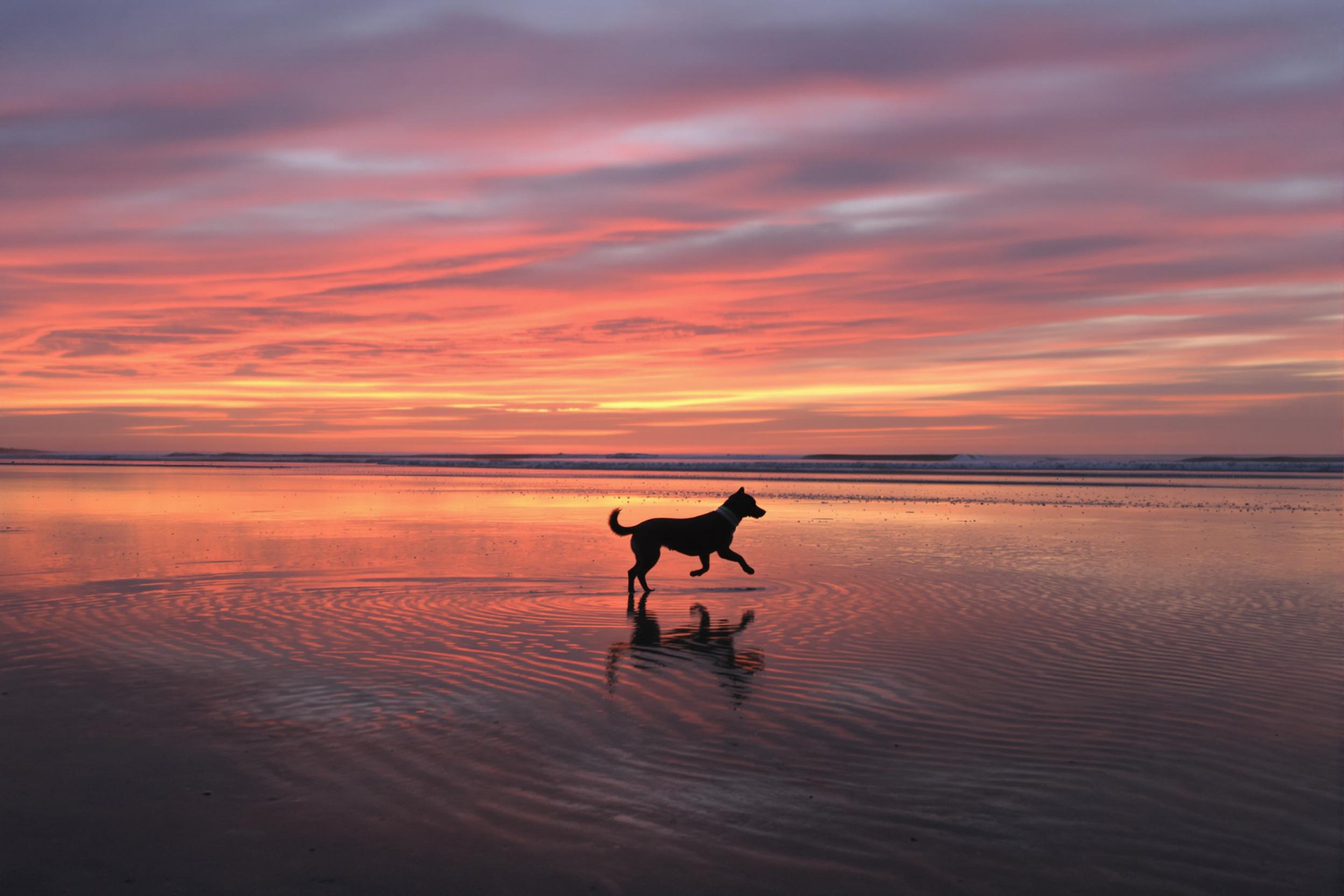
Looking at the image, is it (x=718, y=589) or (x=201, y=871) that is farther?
(x=718, y=589)

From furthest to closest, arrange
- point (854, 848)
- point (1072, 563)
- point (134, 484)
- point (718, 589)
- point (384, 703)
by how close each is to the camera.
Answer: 1. point (134, 484)
2. point (1072, 563)
3. point (718, 589)
4. point (384, 703)
5. point (854, 848)

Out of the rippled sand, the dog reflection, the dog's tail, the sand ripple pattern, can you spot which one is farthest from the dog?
the dog reflection

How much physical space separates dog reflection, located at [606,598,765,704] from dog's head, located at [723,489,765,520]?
11.7 ft

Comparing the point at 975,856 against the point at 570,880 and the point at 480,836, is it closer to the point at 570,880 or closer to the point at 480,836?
the point at 570,880

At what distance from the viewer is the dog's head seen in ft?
49.2

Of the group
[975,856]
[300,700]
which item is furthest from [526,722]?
[975,856]

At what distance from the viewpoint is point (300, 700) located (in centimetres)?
→ 758

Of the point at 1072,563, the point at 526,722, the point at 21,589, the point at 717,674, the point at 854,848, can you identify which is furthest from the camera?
the point at 1072,563

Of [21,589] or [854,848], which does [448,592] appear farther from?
[854,848]

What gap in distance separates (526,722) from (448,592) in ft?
20.7

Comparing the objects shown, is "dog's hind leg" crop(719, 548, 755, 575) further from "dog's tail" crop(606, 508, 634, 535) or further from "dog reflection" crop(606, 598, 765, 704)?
"dog reflection" crop(606, 598, 765, 704)

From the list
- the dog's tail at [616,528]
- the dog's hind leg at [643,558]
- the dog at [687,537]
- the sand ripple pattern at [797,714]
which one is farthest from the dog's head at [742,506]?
the sand ripple pattern at [797,714]

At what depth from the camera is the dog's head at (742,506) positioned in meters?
15.0

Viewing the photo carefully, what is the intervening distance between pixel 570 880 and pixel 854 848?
147 centimetres
